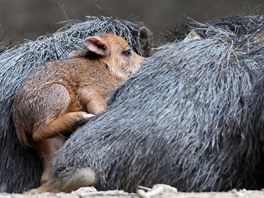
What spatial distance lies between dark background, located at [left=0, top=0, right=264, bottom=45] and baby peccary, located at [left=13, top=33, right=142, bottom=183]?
336 cm

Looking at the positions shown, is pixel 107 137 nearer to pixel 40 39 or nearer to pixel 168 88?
pixel 168 88

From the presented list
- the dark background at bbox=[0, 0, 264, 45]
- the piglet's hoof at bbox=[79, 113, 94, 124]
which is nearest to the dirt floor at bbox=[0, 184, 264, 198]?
the piglet's hoof at bbox=[79, 113, 94, 124]

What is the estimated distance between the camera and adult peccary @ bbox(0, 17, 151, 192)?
242 inches

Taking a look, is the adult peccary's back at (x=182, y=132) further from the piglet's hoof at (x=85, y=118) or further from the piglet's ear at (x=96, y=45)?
the piglet's ear at (x=96, y=45)

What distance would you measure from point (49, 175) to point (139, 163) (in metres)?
0.59

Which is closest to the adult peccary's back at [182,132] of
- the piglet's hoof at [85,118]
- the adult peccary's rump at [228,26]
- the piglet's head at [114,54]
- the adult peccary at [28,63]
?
the piglet's hoof at [85,118]

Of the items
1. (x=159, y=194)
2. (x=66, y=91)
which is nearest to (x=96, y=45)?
(x=66, y=91)

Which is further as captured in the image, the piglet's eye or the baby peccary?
the piglet's eye

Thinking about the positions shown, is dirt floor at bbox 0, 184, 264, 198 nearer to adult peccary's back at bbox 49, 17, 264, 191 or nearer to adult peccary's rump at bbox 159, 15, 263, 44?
adult peccary's back at bbox 49, 17, 264, 191

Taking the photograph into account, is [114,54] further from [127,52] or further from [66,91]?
[66,91]

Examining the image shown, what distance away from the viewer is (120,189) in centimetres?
534

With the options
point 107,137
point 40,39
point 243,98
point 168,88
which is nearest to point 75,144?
point 107,137

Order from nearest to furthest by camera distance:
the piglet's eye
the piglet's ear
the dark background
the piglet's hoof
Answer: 1. the piglet's hoof
2. the piglet's ear
3. the piglet's eye
4. the dark background

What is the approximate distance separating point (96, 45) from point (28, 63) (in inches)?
21.9
